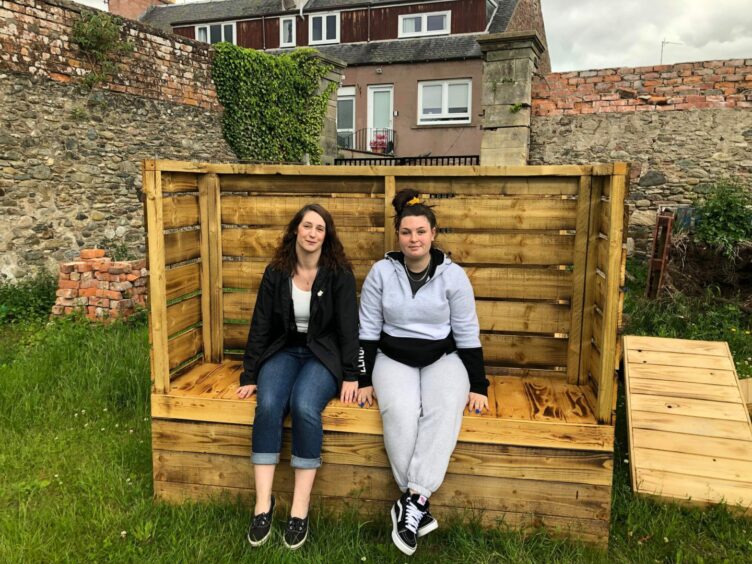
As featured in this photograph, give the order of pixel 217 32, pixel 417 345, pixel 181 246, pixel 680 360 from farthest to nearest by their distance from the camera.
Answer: pixel 217 32 → pixel 680 360 → pixel 181 246 → pixel 417 345

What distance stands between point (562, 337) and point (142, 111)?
750 cm

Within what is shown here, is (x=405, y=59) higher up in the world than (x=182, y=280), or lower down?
higher up

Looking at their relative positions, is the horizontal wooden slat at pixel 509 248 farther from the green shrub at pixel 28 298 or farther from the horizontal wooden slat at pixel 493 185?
the green shrub at pixel 28 298

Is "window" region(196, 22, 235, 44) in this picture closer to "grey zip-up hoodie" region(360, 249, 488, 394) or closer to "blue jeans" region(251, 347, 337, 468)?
"grey zip-up hoodie" region(360, 249, 488, 394)

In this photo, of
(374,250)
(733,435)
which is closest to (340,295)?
(374,250)

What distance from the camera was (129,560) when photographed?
2.85 meters

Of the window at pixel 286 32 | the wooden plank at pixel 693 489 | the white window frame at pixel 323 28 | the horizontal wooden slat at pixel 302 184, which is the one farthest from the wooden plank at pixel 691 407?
the window at pixel 286 32

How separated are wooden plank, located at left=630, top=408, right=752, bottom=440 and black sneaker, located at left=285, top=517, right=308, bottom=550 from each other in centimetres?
215

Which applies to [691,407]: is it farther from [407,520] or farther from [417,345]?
[407,520]

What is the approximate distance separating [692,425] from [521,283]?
137 cm

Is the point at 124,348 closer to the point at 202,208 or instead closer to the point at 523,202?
the point at 202,208

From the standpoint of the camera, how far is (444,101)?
21.0 m

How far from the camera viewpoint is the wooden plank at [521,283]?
3787mm

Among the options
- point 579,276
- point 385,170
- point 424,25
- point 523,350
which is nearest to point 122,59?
point 385,170
